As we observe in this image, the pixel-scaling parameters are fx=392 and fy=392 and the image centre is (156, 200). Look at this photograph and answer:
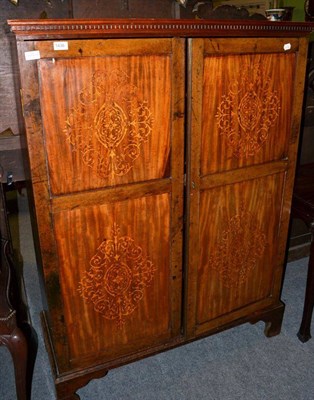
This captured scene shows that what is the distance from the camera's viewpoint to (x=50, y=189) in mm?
1323

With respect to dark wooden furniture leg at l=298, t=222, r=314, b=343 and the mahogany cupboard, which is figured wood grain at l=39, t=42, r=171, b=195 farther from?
dark wooden furniture leg at l=298, t=222, r=314, b=343

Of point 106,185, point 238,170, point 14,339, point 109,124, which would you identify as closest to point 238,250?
point 238,170

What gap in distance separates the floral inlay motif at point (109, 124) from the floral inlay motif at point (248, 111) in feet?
1.07

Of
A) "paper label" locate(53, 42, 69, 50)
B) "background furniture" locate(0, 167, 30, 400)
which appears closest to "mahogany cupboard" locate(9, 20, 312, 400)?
"paper label" locate(53, 42, 69, 50)

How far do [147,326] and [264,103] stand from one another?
3.50ft

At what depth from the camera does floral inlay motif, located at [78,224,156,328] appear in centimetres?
150

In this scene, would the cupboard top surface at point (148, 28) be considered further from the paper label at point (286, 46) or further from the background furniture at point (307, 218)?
the background furniture at point (307, 218)

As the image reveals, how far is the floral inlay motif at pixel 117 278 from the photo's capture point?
150 cm

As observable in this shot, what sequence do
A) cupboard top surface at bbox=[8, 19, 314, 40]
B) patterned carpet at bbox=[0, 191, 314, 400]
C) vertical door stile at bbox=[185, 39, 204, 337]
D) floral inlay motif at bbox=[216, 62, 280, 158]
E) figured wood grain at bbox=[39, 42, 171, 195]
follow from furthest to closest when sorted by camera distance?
patterned carpet at bbox=[0, 191, 314, 400] < floral inlay motif at bbox=[216, 62, 280, 158] < vertical door stile at bbox=[185, 39, 204, 337] < figured wood grain at bbox=[39, 42, 171, 195] < cupboard top surface at bbox=[8, 19, 314, 40]

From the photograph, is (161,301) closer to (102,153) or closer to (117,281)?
(117,281)

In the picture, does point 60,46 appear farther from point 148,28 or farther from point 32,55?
point 148,28

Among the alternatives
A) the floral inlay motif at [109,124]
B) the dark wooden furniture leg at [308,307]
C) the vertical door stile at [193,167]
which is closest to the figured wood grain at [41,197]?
the floral inlay motif at [109,124]

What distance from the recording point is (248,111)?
1.54 meters

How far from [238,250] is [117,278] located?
585mm
